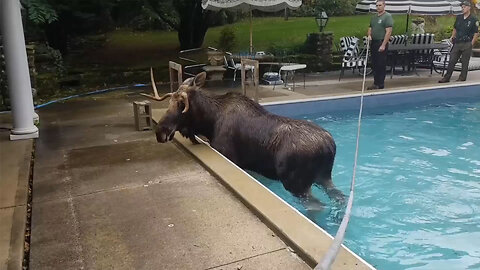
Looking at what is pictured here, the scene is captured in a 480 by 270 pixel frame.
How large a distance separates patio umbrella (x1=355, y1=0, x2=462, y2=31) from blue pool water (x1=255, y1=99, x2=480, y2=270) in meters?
2.93

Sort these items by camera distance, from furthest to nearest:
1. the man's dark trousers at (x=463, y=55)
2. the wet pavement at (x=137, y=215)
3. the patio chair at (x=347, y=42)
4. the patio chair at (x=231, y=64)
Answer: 1. the patio chair at (x=347, y=42)
2. the patio chair at (x=231, y=64)
3. the man's dark trousers at (x=463, y=55)
4. the wet pavement at (x=137, y=215)

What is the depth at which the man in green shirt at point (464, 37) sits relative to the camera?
9.98m

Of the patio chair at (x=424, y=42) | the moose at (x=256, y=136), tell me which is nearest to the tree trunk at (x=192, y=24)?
the patio chair at (x=424, y=42)

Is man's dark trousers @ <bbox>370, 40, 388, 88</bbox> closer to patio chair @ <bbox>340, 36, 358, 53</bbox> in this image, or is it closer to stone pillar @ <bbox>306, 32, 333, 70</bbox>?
patio chair @ <bbox>340, 36, 358, 53</bbox>

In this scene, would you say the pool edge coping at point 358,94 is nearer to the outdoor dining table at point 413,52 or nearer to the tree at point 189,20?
the outdoor dining table at point 413,52

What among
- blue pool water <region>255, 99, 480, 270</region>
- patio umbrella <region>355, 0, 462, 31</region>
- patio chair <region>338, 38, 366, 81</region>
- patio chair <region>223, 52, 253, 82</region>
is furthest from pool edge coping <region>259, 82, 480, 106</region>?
patio chair <region>223, 52, 253, 82</region>

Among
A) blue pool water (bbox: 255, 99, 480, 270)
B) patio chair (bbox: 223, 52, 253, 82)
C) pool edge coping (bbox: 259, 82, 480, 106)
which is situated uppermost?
patio chair (bbox: 223, 52, 253, 82)

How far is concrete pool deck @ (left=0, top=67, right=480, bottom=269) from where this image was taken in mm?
2900

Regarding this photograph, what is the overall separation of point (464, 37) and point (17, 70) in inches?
360

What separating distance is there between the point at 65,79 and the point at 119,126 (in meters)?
4.05

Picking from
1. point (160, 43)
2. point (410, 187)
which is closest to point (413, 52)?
point (410, 187)

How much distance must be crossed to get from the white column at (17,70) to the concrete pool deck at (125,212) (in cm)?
23

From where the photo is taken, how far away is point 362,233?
448 centimetres

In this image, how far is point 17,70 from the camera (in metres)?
5.70
